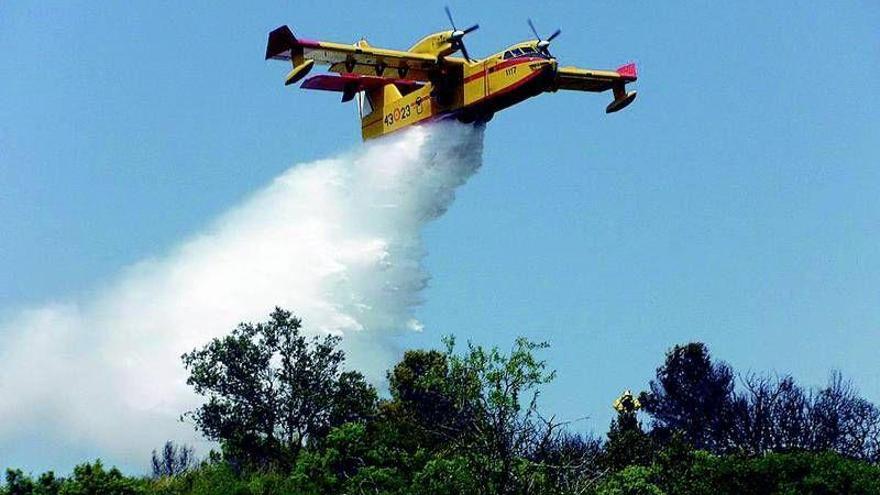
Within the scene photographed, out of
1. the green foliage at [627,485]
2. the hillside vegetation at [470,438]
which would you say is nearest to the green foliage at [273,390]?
the hillside vegetation at [470,438]

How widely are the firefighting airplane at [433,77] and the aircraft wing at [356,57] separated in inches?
1.5

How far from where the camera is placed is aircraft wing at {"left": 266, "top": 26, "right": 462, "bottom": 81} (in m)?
48.6

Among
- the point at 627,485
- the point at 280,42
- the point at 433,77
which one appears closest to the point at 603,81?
the point at 433,77

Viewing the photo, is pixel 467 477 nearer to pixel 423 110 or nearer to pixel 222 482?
pixel 222 482

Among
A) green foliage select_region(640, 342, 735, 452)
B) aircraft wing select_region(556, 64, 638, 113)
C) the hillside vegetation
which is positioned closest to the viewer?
the hillside vegetation

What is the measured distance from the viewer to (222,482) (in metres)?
44.9

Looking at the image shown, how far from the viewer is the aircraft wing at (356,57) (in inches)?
1913

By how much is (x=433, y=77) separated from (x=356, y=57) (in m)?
3.22

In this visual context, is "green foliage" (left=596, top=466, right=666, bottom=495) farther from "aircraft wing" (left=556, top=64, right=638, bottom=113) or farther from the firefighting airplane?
"aircraft wing" (left=556, top=64, right=638, bottom=113)

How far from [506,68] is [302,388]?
23.1 metres

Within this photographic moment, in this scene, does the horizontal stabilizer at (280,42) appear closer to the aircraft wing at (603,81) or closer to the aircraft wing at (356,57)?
the aircraft wing at (356,57)

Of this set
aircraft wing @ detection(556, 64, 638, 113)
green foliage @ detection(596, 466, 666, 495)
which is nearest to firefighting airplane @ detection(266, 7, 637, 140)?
aircraft wing @ detection(556, 64, 638, 113)

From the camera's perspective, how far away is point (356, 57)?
170 feet

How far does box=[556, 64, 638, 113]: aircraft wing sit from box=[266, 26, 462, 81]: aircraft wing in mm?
6849
